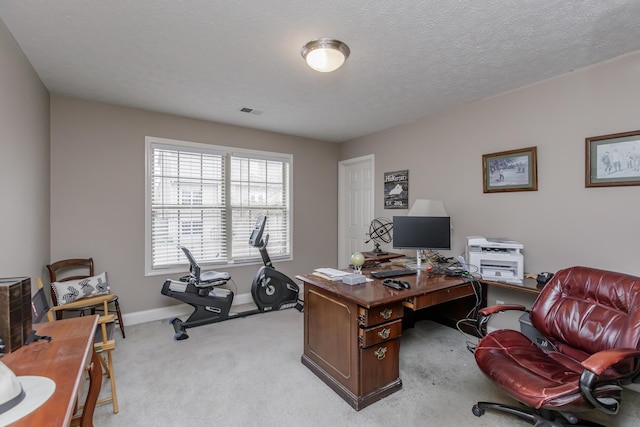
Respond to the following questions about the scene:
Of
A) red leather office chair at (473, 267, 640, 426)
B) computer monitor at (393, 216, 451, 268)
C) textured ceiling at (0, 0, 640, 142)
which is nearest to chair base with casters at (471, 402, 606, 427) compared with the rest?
red leather office chair at (473, 267, 640, 426)

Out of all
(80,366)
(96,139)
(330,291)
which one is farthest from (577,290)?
(96,139)

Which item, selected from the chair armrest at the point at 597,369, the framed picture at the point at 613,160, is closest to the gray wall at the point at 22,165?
the chair armrest at the point at 597,369

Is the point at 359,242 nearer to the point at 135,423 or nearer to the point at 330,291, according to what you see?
the point at 330,291

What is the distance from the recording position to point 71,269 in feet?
10.5

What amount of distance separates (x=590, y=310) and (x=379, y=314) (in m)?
1.33

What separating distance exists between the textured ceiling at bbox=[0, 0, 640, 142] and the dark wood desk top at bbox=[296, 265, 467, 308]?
5.89 ft

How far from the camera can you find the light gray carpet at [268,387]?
6.26 ft

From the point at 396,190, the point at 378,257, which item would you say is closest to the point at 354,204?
the point at 396,190

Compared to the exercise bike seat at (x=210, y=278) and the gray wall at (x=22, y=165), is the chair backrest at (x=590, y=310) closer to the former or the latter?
the exercise bike seat at (x=210, y=278)

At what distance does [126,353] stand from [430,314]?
3.28m

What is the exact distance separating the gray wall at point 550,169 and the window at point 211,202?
7.38 feet

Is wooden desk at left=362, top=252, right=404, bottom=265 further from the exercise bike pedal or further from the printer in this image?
the exercise bike pedal

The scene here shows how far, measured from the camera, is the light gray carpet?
1.91m

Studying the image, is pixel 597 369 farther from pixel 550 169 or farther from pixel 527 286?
pixel 550 169
